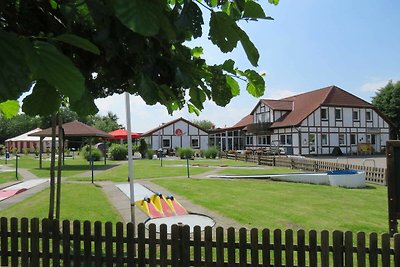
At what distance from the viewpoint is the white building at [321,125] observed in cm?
4416

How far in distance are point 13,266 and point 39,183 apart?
12.4m

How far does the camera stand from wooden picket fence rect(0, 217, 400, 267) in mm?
4797

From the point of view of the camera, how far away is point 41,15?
1.61 m

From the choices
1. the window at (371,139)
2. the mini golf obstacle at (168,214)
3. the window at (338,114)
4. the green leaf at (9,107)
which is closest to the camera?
the green leaf at (9,107)

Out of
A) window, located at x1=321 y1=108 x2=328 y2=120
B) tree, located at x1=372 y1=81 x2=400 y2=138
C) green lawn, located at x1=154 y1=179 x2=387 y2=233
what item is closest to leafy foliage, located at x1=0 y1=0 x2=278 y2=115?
green lawn, located at x1=154 y1=179 x2=387 y2=233

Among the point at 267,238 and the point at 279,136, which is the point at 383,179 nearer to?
the point at 267,238

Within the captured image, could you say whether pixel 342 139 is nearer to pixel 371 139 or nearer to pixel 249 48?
pixel 371 139

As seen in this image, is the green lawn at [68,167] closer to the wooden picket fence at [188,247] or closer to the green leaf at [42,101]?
the wooden picket fence at [188,247]

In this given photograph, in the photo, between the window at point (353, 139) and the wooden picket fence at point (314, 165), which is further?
the window at point (353, 139)

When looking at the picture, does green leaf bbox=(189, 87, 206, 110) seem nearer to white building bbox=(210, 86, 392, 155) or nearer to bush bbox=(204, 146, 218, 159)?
bush bbox=(204, 146, 218, 159)

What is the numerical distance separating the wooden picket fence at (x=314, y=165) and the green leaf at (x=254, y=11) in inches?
742

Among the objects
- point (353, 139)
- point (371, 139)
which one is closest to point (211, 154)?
point (353, 139)

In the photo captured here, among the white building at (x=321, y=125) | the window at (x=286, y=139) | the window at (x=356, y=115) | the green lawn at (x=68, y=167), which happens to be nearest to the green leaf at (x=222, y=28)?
the green lawn at (x=68, y=167)

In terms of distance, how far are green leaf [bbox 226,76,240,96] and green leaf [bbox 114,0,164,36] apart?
1.24m
